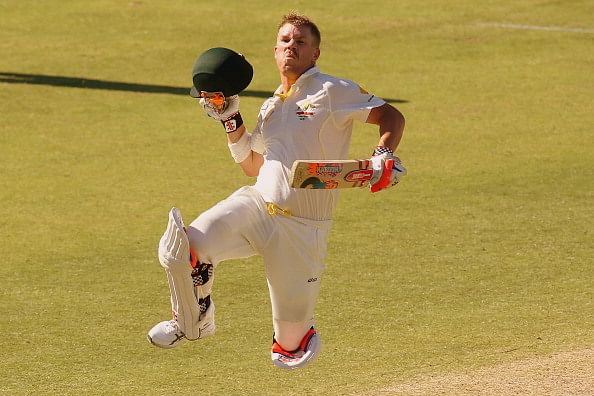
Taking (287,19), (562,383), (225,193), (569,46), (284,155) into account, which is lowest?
(569,46)

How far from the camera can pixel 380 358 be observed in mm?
9789

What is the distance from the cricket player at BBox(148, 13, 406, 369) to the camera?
8.15 meters

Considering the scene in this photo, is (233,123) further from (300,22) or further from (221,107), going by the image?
(300,22)

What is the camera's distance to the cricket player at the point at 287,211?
321 inches

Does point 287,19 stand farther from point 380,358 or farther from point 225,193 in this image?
point 225,193

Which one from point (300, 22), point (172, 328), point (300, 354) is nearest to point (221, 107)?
point (300, 22)

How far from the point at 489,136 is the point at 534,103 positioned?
72.4 inches

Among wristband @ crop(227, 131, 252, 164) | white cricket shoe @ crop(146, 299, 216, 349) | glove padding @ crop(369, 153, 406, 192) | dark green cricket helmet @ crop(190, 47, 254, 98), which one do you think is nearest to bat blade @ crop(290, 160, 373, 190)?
glove padding @ crop(369, 153, 406, 192)

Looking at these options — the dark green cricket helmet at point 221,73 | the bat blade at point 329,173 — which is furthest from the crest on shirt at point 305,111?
the bat blade at point 329,173

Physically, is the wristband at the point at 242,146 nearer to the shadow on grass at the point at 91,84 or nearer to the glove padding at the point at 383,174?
the glove padding at the point at 383,174

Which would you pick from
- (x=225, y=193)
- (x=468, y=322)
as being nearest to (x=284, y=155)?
(x=468, y=322)

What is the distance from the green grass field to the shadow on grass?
65 millimetres

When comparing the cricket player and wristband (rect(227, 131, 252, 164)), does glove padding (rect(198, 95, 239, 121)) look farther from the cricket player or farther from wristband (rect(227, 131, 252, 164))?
wristband (rect(227, 131, 252, 164))

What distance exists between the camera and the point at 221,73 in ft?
27.3
